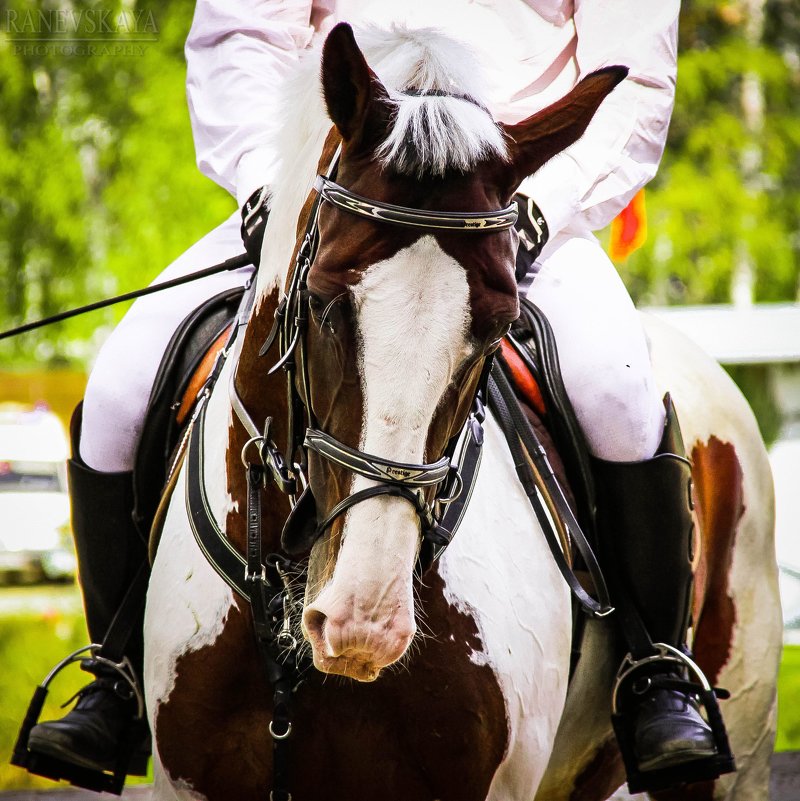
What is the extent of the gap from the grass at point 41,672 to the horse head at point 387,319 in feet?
14.7

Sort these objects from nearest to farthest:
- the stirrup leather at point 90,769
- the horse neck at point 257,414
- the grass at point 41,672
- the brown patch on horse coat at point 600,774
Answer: the horse neck at point 257,414 → the stirrup leather at point 90,769 → the brown patch on horse coat at point 600,774 → the grass at point 41,672

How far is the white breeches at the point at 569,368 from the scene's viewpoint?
3.20m

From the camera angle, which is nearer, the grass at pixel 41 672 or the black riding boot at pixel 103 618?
the black riding boot at pixel 103 618

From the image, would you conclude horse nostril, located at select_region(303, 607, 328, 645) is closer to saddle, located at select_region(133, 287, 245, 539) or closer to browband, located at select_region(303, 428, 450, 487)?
browband, located at select_region(303, 428, 450, 487)

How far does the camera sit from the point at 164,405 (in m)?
3.20

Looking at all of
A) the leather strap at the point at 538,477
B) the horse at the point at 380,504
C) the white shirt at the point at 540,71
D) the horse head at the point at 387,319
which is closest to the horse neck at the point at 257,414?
the horse at the point at 380,504

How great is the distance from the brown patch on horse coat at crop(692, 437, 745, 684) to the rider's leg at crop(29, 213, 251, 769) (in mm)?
2026

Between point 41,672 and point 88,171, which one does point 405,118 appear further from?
point 88,171

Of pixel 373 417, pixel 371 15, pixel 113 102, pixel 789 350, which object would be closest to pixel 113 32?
pixel 113 102

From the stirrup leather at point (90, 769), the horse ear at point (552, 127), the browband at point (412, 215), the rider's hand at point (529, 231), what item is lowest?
the stirrup leather at point (90, 769)

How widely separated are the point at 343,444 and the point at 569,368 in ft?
3.92

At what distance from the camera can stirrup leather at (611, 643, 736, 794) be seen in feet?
10.6

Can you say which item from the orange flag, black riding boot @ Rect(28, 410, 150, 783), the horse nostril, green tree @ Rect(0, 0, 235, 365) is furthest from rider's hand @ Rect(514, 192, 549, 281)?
green tree @ Rect(0, 0, 235, 365)

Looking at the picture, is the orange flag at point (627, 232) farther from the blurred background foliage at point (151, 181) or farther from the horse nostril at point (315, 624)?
the horse nostril at point (315, 624)
